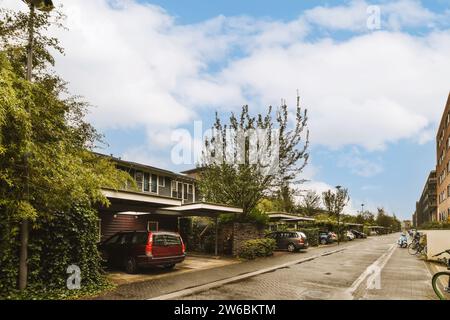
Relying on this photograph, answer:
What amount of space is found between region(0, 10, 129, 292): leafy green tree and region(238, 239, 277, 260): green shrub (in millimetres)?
10994

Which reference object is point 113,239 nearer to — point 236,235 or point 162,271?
point 162,271

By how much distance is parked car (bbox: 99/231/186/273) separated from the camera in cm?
1336

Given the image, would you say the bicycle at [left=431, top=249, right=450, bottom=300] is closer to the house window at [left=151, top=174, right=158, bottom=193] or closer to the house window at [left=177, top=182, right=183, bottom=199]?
the house window at [left=151, top=174, right=158, bottom=193]

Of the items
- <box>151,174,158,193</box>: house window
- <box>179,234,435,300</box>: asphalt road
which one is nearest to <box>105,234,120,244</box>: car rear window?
<box>179,234,435,300</box>: asphalt road

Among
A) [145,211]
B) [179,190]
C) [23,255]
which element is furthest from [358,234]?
[23,255]

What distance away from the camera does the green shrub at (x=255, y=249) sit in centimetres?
1950

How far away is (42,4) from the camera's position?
9867mm

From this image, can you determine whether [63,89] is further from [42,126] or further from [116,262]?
[116,262]

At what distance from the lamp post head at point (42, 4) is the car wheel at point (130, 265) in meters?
8.81

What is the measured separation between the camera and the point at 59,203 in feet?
29.7

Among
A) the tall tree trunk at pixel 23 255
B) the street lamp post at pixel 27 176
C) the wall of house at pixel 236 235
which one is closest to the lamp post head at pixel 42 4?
the street lamp post at pixel 27 176

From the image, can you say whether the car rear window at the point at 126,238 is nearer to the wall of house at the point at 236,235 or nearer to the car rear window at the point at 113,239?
the car rear window at the point at 113,239
